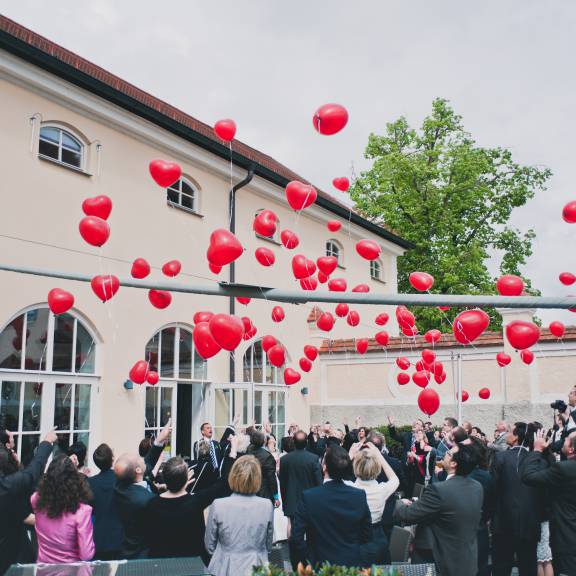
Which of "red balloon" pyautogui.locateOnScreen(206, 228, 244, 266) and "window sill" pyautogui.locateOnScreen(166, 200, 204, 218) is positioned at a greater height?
"window sill" pyautogui.locateOnScreen(166, 200, 204, 218)

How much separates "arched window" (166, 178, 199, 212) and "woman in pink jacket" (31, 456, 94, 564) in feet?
33.3

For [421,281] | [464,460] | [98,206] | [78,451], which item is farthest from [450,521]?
[98,206]

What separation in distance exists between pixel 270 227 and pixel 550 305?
544cm

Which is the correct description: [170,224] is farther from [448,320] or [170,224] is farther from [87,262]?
[448,320]

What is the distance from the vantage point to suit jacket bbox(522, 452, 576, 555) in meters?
5.62

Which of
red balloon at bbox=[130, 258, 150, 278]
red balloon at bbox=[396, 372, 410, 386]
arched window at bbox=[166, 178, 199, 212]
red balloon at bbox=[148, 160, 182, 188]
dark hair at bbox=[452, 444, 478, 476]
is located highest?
arched window at bbox=[166, 178, 199, 212]

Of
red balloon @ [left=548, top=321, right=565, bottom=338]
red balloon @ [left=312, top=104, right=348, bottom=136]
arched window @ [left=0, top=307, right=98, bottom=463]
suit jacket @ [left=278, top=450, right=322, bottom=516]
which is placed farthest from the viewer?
red balloon @ [left=548, top=321, right=565, bottom=338]

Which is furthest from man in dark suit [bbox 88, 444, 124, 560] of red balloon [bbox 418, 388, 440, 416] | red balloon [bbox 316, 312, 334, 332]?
red balloon [bbox 316, 312, 334, 332]

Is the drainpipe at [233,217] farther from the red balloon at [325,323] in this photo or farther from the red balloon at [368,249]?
the red balloon at [368,249]

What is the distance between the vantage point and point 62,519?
15.7ft

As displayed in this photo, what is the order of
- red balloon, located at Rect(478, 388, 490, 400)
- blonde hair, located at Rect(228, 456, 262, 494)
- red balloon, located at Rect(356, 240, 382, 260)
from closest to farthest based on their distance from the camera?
blonde hair, located at Rect(228, 456, 262, 494)
red balloon, located at Rect(356, 240, 382, 260)
red balloon, located at Rect(478, 388, 490, 400)

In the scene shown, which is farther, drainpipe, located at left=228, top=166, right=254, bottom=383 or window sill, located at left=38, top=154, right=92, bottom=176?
drainpipe, located at left=228, top=166, right=254, bottom=383

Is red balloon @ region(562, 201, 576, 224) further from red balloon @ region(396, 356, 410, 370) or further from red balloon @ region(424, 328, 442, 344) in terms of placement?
red balloon @ region(396, 356, 410, 370)

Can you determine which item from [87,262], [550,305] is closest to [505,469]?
[550,305]
